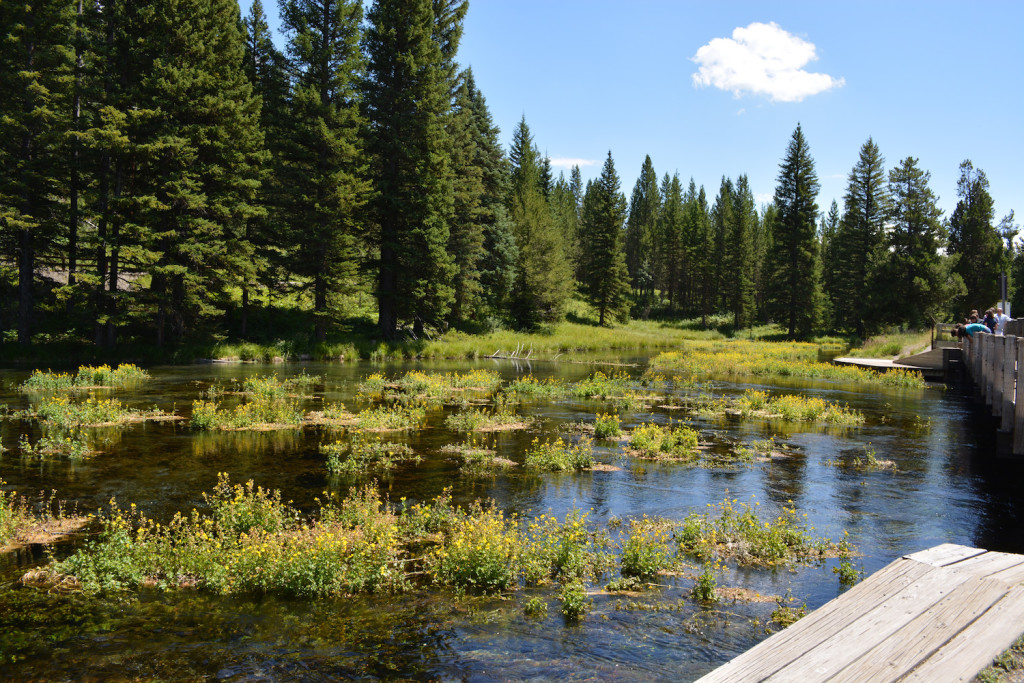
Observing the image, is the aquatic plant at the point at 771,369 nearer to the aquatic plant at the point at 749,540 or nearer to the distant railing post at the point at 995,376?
the distant railing post at the point at 995,376

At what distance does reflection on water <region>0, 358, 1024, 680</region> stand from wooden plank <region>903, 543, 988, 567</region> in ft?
11.6

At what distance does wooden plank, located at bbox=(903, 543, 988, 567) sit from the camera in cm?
427

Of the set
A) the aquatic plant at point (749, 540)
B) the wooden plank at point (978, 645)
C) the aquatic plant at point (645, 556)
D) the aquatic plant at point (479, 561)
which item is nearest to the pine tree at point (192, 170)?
Answer: the aquatic plant at point (479, 561)

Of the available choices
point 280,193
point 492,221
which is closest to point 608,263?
point 492,221

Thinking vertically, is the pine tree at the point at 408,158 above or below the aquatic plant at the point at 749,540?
above

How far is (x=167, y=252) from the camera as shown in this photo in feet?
128

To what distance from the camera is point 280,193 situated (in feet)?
147

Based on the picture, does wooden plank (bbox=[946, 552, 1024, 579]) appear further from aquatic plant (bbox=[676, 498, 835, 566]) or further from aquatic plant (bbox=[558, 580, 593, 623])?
aquatic plant (bbox=[676, 498, 835, 566])

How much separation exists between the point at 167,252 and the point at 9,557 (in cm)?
3257

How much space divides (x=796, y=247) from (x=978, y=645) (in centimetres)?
8230

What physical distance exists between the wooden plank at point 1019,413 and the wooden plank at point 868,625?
9.47 metres

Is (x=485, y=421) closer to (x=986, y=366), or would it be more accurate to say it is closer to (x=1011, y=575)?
(x=986, y=366)

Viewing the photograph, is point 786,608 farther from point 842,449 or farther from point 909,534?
point 842,449

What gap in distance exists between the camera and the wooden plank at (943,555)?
4.27m
